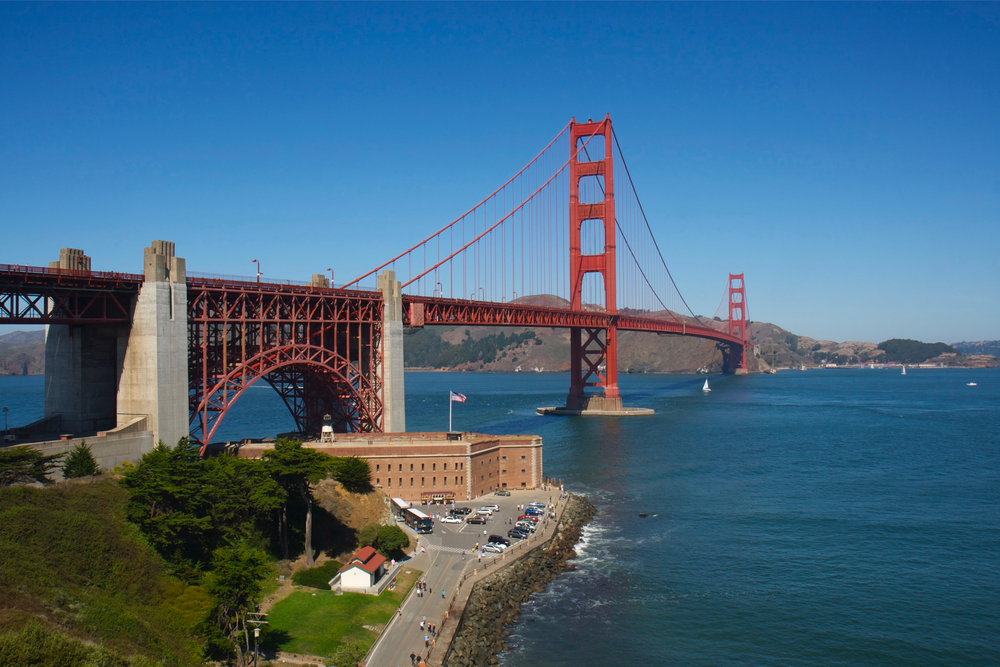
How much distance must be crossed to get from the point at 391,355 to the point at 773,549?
28.4m

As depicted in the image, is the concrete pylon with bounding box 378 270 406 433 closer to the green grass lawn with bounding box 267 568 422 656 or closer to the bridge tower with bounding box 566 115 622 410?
the green grass lawn with bounding box 267 568 422 656

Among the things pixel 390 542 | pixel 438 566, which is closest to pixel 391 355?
pixel 390 542

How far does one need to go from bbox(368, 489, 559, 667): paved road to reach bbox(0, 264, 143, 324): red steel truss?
18893 mm

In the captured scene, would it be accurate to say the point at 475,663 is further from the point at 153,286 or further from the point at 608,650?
the point at 153,286

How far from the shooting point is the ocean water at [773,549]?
28.9 m

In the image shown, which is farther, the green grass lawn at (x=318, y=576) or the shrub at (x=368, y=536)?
the shrub at (x=368, y=536)

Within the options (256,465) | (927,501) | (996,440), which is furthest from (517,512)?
(996,440)

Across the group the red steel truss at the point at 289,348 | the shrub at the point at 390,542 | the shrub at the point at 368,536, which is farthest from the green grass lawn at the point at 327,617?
the red steel truss at the point at 289,348

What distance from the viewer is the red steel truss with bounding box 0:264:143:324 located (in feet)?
107

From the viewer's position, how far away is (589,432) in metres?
82.1

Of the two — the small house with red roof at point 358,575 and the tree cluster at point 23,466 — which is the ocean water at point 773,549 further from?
the tree cluster at point 23,466

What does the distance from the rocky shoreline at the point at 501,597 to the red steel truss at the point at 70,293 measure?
72.3 feet

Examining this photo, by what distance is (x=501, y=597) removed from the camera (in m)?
32.0

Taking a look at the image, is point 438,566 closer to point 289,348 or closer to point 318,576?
point 318,576
